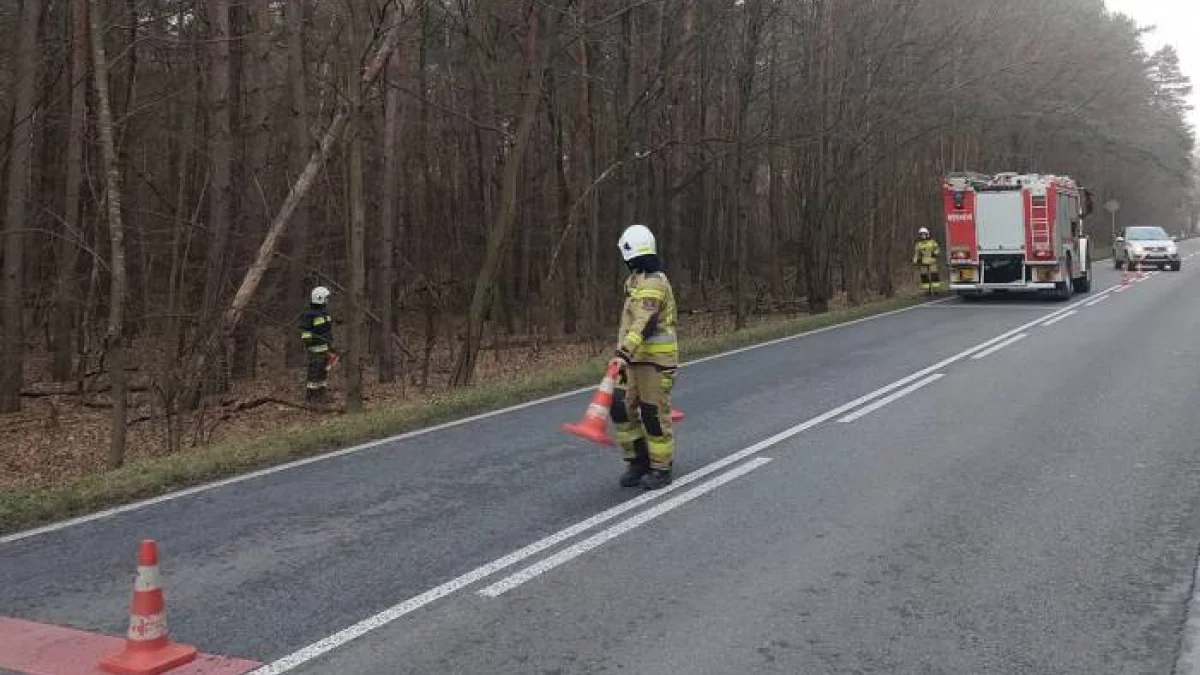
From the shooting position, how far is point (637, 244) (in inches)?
285

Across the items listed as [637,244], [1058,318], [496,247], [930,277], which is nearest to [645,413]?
[637,244]

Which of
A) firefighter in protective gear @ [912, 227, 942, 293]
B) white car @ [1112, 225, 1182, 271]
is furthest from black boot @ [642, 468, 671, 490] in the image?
white car @ [1112, 225, 1182, 271]

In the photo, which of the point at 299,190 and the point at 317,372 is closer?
the point at 299,190

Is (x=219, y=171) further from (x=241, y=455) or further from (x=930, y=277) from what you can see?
(x=930, y=277)

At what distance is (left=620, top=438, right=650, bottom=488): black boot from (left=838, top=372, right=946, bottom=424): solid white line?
323cm

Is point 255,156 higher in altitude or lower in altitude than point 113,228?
higher

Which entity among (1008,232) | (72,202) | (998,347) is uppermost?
(72,202)

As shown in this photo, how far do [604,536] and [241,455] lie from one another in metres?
3.98

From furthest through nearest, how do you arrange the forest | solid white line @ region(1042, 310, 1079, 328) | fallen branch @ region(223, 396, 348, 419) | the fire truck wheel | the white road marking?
the fire truck wheel, the white road marking, solid white line @ region(1042, 310, 1079, 328), fallen branch @ region(223, 396, 348, 419), the forest

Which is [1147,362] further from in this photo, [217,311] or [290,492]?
[217,311]

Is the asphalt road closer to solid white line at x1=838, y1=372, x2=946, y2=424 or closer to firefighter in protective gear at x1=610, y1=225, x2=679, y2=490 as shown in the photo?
solid white line at x1=838, y1=372, x2=946, y2=424

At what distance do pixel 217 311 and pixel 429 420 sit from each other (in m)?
5.09

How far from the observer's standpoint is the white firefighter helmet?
285 inches

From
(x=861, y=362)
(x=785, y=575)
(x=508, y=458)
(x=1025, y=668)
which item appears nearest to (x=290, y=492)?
(x=508, y=458)
